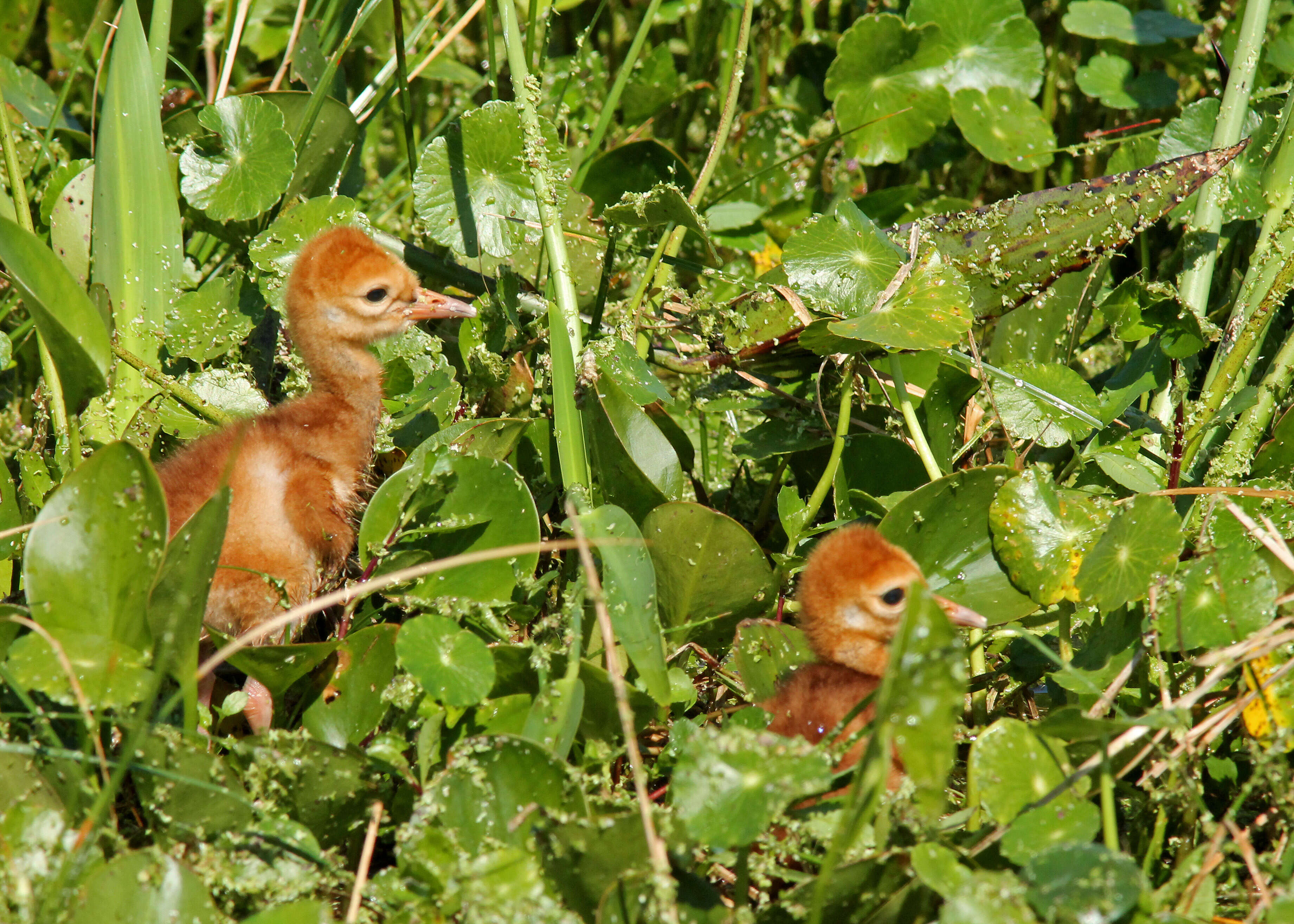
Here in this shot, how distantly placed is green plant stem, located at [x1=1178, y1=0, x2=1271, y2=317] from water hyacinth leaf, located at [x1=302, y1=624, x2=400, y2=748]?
5.77ft

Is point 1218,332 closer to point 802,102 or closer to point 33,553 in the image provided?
point 802,102

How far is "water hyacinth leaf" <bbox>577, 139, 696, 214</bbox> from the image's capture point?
106 inches

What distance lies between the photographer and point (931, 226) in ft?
7.62

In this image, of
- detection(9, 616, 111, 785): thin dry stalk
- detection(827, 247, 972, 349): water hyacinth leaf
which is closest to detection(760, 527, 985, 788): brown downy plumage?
detection(827, 247, 972, 349): water hyacinth leaf

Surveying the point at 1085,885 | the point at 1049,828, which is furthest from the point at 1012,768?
the point at 1085,885

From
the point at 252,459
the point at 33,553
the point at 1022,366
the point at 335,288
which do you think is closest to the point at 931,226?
the point at 1022,366

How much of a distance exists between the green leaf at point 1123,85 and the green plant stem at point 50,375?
8.74ft

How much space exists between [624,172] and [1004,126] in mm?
1100

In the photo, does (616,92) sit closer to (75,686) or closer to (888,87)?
(888,87)

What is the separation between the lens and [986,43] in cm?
312

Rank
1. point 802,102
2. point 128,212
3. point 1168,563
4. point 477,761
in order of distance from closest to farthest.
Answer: point 477,761, point 1168,563, point 128,212, point 802,102

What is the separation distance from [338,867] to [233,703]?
0.40 metres

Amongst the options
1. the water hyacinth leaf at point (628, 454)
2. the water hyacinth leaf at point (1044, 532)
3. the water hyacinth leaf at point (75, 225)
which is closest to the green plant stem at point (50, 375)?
the water hyacinth leaf at point (75, 225)

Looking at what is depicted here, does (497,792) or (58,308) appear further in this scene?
(58,308)
